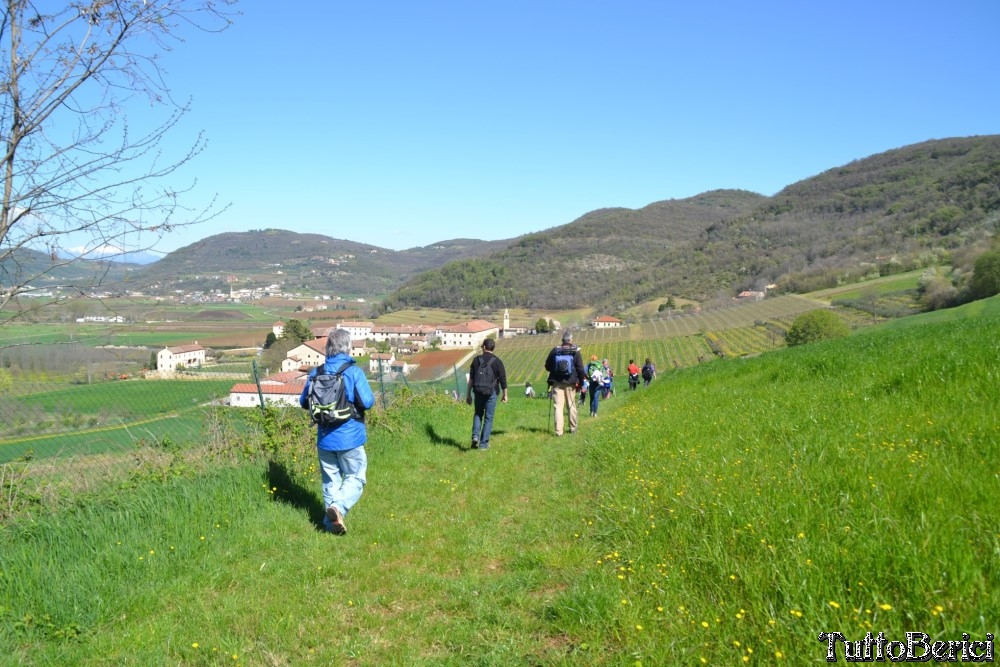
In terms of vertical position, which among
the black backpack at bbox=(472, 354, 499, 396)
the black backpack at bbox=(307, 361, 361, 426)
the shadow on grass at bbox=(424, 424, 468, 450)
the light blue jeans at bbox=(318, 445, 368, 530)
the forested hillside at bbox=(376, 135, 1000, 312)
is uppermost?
the forested hillside at bbox=(376, 135, 1000, 312)

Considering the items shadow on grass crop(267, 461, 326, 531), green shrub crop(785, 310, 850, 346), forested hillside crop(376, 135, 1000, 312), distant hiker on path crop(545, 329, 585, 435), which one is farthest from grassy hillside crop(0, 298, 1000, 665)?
forested hillside crop(376, 135, 1000, 312)

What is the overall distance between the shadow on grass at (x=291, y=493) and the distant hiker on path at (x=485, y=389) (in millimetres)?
3390

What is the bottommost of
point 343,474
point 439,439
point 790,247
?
point 439,439

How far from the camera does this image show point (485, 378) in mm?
9703

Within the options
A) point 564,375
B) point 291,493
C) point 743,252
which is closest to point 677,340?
point 564,375

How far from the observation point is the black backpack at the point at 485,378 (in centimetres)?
969

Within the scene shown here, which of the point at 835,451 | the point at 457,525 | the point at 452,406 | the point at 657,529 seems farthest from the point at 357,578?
the point at 452,406

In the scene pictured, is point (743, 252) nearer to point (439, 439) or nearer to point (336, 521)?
point (439, 439)

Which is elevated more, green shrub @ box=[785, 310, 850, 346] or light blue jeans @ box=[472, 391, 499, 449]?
light blue jeans @ box=[472, 391, 499, 449]

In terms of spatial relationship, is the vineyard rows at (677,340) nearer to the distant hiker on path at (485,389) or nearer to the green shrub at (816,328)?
the green shrub at (816,328)

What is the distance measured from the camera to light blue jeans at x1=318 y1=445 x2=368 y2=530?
591 cm

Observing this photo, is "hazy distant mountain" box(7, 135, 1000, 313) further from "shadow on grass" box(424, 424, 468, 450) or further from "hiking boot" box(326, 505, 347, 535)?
"hiking boot" box(326, 505, 347, 535)

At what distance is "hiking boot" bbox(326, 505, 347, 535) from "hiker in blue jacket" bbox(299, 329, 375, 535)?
0.54 feet

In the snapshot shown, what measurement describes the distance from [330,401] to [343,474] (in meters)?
0.80
